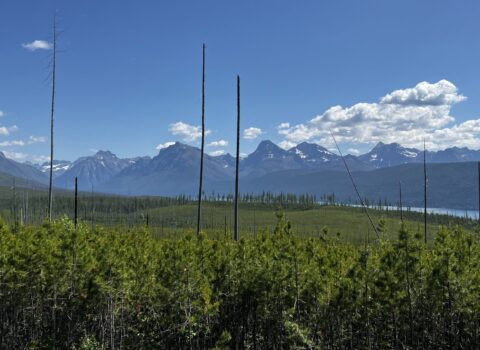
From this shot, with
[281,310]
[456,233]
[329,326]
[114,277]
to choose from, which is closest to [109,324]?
[114,277]

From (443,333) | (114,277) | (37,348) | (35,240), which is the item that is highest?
(35,240)

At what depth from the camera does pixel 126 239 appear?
70.1ft

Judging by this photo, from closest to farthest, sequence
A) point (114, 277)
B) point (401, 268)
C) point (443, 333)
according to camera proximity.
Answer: point (401, 268), point (443, 333), point (114, 277)

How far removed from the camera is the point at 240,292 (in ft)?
54.5

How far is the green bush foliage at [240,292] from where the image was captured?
1441 cm

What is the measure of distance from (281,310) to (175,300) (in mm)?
3933

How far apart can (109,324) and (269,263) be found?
289 inches

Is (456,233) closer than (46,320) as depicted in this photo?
Yes

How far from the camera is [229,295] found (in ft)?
55.3

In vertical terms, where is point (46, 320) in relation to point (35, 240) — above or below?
below

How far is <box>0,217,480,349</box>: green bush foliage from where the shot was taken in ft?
47.3

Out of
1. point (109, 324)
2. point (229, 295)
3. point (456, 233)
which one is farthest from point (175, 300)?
point (456, 233)

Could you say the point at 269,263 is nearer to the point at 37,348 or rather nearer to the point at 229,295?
the point at 229,295

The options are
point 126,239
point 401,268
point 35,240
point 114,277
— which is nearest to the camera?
point 401,268
